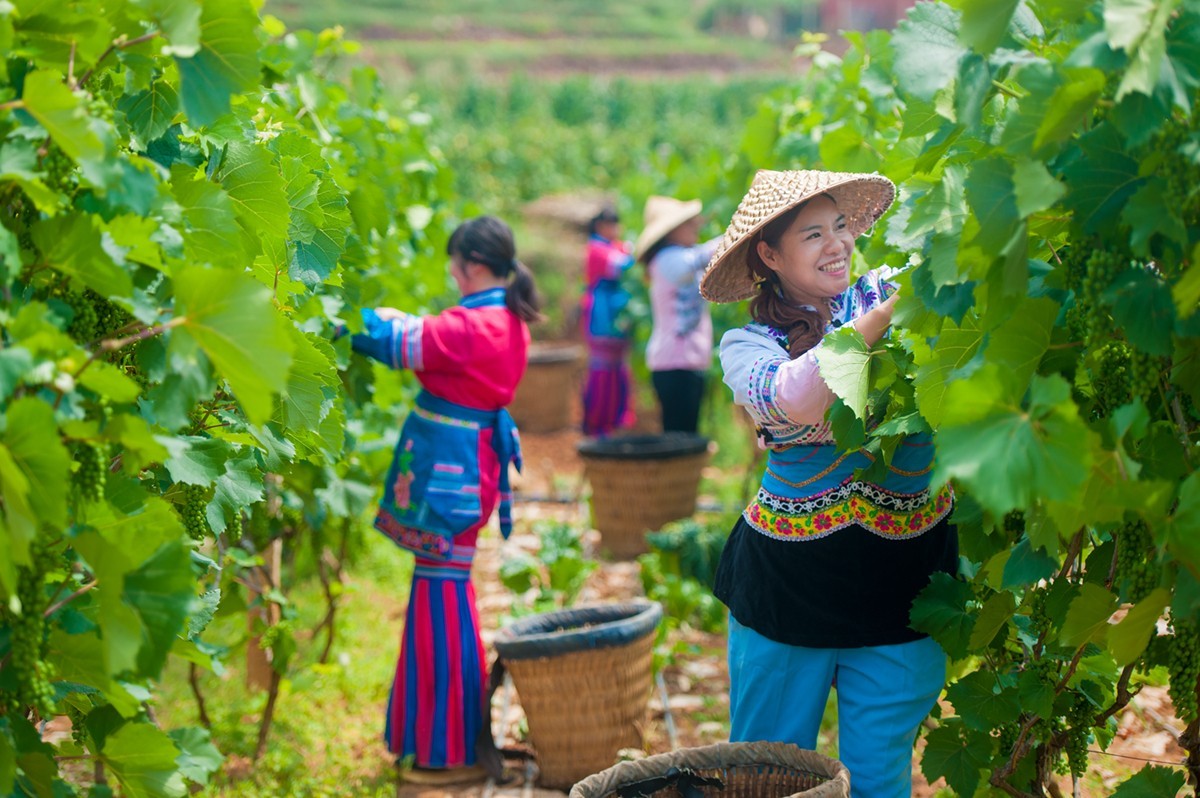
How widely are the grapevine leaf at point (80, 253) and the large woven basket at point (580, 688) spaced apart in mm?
2328

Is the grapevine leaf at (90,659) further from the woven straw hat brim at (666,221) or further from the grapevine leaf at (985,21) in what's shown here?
the woven straw hat brim at (666,221)

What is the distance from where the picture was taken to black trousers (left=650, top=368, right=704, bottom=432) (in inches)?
288

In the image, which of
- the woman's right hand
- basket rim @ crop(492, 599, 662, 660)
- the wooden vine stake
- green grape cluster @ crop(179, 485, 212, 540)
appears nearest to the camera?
green grape cluster @ crop(179, 485, 212, 540)

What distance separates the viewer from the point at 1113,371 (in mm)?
1960

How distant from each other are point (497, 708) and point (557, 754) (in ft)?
2.76

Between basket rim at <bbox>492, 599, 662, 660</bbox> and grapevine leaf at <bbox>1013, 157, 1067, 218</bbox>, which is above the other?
grapevine leaf at <bbox>1013, 157, 1067, 218</bbox>

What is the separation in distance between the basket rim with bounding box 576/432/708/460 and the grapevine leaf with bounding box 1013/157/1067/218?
4811mm

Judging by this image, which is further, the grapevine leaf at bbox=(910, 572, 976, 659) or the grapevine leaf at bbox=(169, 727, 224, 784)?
the grapevine leaf at bbox=(910, 572, 976, 659)

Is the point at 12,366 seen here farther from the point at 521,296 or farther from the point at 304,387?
the point at 521,296

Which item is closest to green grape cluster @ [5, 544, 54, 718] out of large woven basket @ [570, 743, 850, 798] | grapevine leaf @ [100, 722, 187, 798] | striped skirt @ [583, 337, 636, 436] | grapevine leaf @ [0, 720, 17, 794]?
grapevine leaf @ [0, 720, 17, 794]

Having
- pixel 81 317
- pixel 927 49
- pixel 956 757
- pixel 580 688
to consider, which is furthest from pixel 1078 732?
pixel 81 317

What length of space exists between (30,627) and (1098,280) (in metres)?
1.59

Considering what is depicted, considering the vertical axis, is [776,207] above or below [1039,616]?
above

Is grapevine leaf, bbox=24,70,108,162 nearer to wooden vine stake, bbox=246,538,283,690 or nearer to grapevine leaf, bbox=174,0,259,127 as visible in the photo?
grapevine leaf, bbox=174,0,259,127
